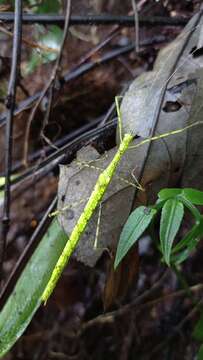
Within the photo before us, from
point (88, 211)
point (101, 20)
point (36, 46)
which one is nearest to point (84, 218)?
point (88, 211)

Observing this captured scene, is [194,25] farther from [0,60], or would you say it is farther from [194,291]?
[194,291]

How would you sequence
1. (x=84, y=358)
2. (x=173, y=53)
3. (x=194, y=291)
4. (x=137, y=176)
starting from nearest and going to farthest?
(x=137, y=176), (x=173, y=53), (x=194, y=291), (x=84, y=358)

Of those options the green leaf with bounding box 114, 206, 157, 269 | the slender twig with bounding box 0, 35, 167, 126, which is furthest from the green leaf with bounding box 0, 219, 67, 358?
the slender twig with bounding box 0, 35, 167, 126

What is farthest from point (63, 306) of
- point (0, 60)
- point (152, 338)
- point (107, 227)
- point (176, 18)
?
point (176, 18)

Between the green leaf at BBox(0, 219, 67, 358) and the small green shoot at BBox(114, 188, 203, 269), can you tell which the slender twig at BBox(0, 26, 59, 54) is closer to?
the green leaf at BBox(0, 219, 67, 358)

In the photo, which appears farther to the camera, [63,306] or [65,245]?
[63,306]

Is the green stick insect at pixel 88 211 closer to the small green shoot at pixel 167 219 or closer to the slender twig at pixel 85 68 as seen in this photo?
the small green shoot at pixel 167 219

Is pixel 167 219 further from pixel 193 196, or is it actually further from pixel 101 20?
pixel 101 20
